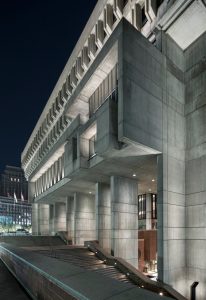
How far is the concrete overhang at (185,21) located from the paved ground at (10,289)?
19228mm

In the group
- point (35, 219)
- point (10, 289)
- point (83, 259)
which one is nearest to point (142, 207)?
point (83, 259)

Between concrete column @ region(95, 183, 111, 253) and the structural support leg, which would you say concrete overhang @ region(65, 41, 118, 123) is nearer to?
concrete column @ region(95, 183, 111, 253)

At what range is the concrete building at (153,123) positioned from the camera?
62.6 feet

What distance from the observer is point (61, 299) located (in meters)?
5.35

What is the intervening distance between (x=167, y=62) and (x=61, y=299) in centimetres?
1968

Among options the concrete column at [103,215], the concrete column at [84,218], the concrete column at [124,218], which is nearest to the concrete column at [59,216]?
the concrete column at [84,218]

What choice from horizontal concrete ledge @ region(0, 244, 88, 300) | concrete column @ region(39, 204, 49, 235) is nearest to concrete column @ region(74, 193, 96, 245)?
concrete column @ region(39, 204, 49, 235)

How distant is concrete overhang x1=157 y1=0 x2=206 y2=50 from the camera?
2041cm

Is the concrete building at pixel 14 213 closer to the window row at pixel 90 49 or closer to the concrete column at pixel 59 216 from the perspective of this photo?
the concrete column at pixel 59 216

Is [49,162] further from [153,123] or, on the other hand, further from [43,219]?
[153,123]

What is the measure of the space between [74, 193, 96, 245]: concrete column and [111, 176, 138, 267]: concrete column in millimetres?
11723

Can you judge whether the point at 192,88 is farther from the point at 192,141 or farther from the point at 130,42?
the point at 130,42

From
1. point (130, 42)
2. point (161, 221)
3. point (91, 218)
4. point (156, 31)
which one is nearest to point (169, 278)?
point (161, 221)

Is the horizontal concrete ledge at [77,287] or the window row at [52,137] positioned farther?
the window row at [52,137]
